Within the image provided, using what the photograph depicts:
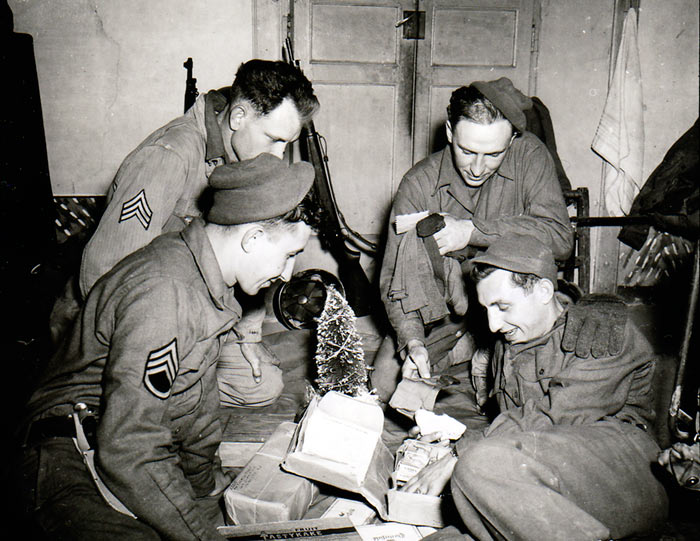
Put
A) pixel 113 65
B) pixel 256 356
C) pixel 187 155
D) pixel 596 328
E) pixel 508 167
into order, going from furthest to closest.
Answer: pixel 113 65
pixel 256 356
pixel 508 167
pixel 187 155
pixel 596 328

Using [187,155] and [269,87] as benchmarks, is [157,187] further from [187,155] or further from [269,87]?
[269,87]

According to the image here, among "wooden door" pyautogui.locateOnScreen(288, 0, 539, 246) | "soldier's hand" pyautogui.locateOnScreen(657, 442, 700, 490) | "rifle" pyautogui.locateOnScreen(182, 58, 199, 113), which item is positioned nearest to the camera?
"soldier's hand" pyautogui.locateOnScreen(657, 442, 700, 490)

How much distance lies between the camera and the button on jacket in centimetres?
357

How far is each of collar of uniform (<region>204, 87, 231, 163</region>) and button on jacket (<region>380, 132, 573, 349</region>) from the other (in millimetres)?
1218

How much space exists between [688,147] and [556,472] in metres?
4.54

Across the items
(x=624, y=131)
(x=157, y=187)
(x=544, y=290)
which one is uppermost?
(x=624, y=131)

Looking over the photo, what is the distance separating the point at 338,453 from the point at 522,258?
1243 millimetres

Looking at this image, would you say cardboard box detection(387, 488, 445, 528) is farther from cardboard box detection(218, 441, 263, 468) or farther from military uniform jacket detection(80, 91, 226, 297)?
military uniform jacket detection(80, 91, 226, 297)

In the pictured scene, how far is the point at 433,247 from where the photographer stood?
11.8ft

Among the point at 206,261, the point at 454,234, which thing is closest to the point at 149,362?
the point at 206,261

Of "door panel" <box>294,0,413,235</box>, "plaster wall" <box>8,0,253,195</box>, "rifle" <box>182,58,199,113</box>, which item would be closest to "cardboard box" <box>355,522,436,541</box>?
"door panel" <box>294,0,413,235</box>

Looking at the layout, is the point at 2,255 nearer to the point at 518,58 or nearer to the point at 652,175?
the point at 518,58

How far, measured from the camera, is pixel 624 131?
5836mm

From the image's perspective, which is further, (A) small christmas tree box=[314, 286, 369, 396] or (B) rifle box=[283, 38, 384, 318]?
(B) rifle box=[283, 38, 384, 318]
